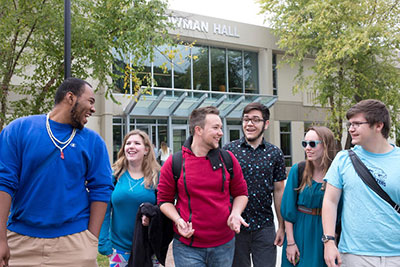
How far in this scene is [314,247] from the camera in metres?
3.32

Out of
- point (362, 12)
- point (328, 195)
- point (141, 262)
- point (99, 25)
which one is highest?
point (362, 12)

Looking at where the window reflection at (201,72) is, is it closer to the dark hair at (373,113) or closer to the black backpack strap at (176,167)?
the black backpack strap at (176,167)

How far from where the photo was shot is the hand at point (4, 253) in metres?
2.40

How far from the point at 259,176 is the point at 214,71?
19.3 m

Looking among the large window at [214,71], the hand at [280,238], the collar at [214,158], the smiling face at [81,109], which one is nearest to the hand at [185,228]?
the collar at [214,158]

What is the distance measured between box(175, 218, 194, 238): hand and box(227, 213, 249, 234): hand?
309mm

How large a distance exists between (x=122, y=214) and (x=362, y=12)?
16.1 metres

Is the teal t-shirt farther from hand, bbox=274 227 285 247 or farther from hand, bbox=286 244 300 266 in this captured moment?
hand, bbox=274 227 285 247

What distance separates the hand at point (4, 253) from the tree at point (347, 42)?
14.9 meters

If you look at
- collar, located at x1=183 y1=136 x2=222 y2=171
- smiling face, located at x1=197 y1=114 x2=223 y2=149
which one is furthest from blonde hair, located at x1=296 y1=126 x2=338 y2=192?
smiling face, located at x1=197 y1=114 x2=223 y2=149

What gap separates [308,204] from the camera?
340cm

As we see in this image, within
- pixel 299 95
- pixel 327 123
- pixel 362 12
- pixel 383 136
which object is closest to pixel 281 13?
pixel 362 12

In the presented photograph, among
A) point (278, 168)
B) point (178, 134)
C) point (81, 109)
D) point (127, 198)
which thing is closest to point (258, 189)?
point (278, 168)

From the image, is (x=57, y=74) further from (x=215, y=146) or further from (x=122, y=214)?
(x=215, y=146)
